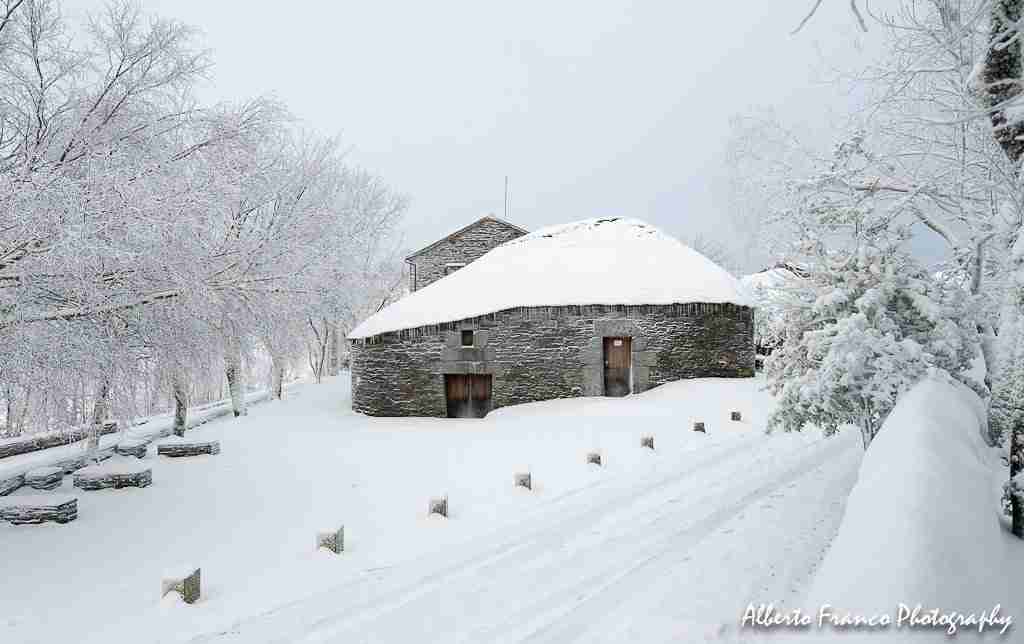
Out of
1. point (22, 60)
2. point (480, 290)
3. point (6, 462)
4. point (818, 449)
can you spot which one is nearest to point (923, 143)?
point (818, 449)

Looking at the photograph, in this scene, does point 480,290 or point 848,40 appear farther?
point 480,290

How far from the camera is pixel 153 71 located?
7207mm

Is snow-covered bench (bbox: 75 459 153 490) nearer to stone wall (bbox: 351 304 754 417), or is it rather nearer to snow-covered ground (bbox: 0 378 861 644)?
snow-covered ground (bbox: 0 378 861 644)

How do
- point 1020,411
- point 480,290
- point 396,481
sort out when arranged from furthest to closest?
point 480,290, point 396,481, point 1020,411

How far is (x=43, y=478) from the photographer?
372 inches

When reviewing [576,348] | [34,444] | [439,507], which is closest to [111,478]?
[439,507]

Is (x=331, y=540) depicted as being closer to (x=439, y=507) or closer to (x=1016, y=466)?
(x=439, y=507)

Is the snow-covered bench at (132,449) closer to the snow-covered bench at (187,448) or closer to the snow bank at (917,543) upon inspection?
the snow-covered bench at (187,448)

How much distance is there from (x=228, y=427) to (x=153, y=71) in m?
11.4

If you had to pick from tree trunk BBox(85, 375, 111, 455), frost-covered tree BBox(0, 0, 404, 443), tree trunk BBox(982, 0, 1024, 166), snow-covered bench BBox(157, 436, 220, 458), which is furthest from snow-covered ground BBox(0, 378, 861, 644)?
tree trunk BBox(982, 0, 1024, 166)

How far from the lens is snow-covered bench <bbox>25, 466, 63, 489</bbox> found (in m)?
9.41

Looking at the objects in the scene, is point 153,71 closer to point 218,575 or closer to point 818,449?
point 218,575

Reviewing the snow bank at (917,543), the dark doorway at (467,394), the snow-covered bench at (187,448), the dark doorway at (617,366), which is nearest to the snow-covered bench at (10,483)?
the snow-covered bench at (187,448)

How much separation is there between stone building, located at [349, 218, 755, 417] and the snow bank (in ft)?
44.4
